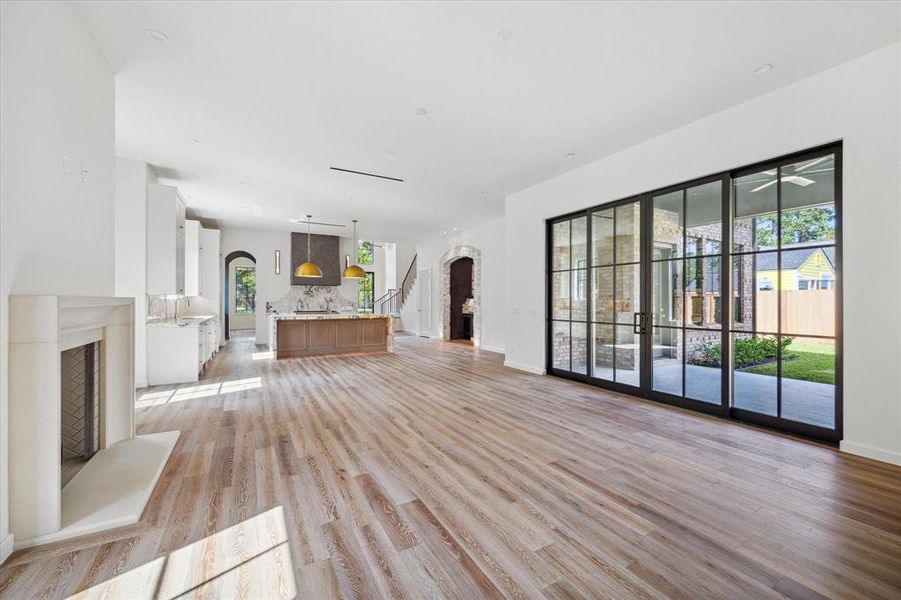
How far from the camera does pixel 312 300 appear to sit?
11.3 meters

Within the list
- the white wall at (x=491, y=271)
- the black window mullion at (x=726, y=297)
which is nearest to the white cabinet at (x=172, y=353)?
the white wall at (x=491, y=271)

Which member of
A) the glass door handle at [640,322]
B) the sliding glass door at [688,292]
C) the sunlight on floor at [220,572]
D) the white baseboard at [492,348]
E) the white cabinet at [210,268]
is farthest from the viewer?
the white baseboard at [492,348]

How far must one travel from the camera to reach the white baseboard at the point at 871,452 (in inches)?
110

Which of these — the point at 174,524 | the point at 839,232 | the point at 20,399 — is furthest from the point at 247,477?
the point at 839,232

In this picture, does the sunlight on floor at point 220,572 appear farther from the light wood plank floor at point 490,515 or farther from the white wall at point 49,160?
the white wall at point 49,160

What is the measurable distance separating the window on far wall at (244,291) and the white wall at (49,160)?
12.8m

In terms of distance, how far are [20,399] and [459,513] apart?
2302mm

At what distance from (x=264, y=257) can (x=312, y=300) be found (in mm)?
1764

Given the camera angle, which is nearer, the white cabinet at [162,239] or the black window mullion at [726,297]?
the black window mullion at [726,297]

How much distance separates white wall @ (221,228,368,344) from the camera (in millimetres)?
10352

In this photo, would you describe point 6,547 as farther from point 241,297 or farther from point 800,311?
point 241,297

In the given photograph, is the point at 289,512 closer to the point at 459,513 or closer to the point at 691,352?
the point at 459,513

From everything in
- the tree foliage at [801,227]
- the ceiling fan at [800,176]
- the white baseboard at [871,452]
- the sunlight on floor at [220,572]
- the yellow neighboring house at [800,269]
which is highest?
the ceiling fan at [800,176]

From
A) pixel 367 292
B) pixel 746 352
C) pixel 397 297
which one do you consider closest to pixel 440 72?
pixel 746 352
